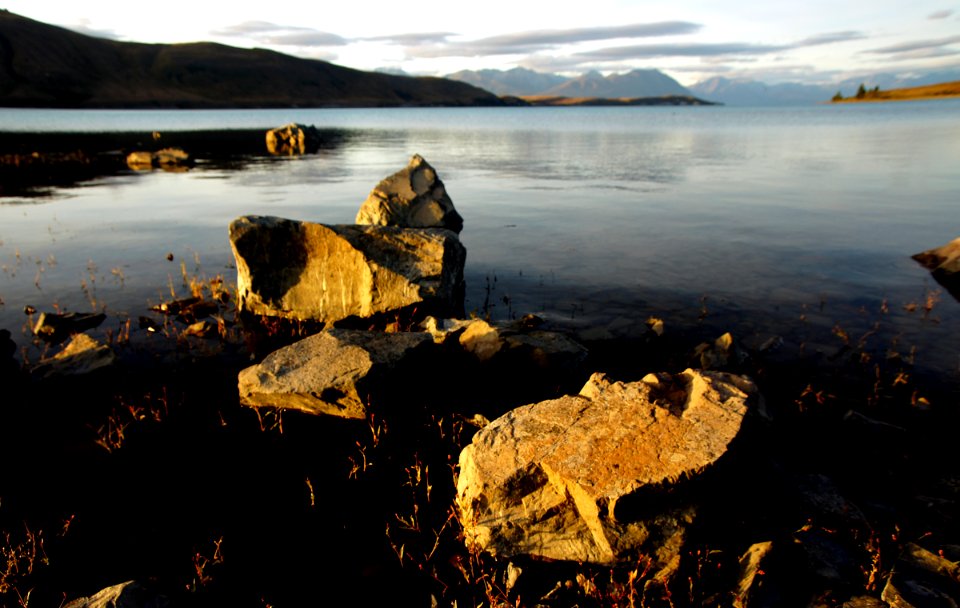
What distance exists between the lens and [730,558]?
5750mm

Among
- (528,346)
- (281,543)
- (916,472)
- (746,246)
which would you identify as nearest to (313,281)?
(528,346)

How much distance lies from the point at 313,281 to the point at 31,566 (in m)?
7.87

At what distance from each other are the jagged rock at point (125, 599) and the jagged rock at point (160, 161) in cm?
5189

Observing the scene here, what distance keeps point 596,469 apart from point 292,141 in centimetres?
7194

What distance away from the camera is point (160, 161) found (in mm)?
51594

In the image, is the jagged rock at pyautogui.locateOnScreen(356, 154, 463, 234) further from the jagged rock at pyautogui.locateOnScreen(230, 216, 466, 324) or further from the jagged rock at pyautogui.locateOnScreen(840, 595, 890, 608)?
the jagged rock at pyautogui.locateOnScreen(840, 595, 890, 608)

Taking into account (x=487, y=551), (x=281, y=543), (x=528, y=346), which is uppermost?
(x=528, y=346)

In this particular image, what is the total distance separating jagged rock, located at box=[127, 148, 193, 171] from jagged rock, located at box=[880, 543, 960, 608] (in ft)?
182

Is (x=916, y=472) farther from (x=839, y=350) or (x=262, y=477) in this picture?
(x=262, y=477)

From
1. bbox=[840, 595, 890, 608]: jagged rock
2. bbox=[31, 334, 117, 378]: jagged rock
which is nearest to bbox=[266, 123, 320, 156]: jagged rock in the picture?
bbox=[31, 334, 117, 378]: jagged rock

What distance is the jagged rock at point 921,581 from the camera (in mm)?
5074

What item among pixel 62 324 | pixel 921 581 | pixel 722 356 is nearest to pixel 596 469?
pixel 921 581

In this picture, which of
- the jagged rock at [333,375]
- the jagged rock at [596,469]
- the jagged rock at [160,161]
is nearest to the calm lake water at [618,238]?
the jagged rock at [160,161]

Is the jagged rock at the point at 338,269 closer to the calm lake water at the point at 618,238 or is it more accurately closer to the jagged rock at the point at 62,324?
the calm lake water at the point at 618,238
